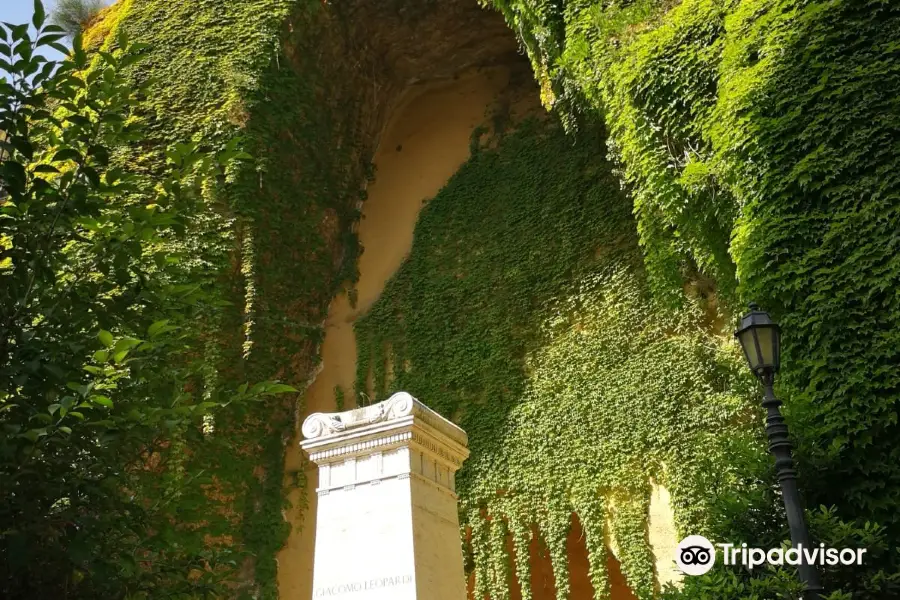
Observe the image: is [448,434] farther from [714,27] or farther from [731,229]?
[714,27]

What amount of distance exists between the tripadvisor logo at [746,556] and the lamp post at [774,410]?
3.34ft

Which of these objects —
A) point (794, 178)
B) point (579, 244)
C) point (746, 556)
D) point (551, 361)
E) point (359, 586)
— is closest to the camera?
point (359, 586)

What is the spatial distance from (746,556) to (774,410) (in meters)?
1.82

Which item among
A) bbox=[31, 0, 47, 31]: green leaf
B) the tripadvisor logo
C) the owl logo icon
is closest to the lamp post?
the tripadvisor logo

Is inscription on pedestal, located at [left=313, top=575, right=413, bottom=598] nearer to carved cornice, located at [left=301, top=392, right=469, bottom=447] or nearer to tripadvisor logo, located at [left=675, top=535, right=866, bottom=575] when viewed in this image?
carved cornice, located at [left=301, top=392, right=469, bottom=447]

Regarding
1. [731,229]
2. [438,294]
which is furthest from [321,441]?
[438,294]

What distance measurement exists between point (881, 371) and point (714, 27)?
4312 mm

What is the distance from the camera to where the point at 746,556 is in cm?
586

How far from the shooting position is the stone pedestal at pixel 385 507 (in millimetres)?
5719

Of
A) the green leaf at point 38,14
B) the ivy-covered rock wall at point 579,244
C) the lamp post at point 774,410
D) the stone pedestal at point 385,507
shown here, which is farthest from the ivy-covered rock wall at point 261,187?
the green leaf at point 38,14

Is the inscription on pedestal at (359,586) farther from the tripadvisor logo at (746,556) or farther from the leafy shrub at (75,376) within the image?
the leafy shrub at (75,376)

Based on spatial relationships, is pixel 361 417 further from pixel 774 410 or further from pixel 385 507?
pixel 774 410

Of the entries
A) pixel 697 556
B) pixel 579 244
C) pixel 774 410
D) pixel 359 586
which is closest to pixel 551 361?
pixel 579 244

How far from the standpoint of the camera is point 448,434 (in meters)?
6.54
